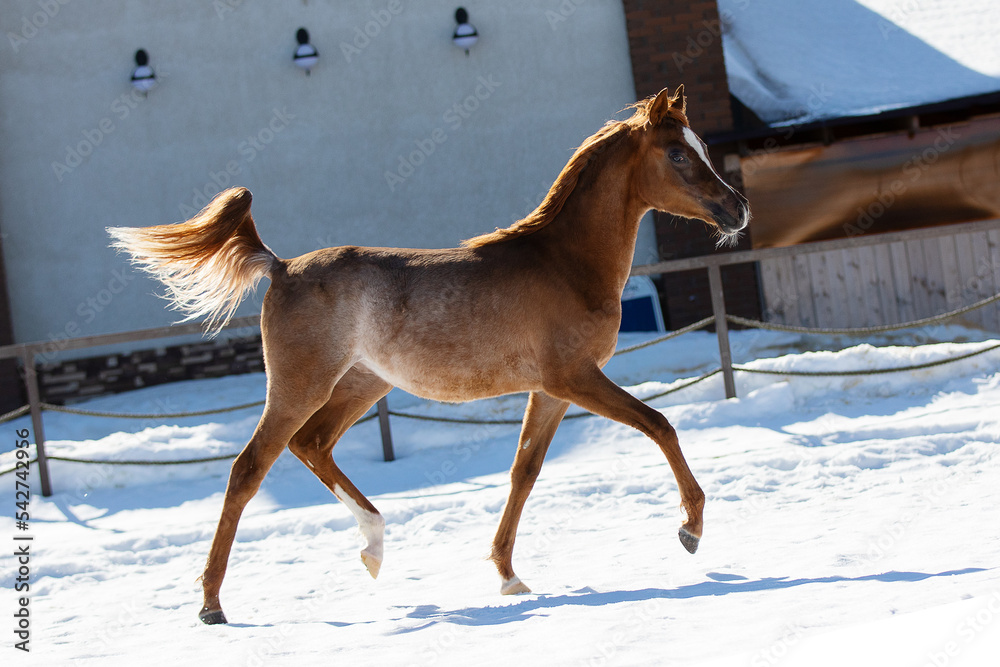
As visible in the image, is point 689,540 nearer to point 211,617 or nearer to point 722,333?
point 211,617

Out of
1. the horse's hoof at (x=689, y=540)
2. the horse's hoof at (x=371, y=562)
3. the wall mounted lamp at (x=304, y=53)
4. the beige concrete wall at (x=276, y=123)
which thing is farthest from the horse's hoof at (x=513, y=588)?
the wall mounted lamp at (x=304, y=53)

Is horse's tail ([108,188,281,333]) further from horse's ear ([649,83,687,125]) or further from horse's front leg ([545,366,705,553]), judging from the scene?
horse's ear ([649,83,687,125])

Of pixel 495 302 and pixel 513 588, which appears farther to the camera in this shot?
pixel 513 588

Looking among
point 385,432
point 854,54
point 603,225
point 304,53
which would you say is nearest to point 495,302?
point 603,225

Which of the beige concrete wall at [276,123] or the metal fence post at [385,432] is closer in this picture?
the metal fence post at [385,432]

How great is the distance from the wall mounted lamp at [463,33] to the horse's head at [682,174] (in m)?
6.70

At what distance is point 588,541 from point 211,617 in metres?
1.89

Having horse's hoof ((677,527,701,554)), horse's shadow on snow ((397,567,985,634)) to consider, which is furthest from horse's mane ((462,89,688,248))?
horse's shadow on snow ((397,567,985,634))

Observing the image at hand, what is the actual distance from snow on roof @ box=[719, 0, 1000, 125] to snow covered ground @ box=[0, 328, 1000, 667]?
3608 mm

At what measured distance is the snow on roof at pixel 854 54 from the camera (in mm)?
9867

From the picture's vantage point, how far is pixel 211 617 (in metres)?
3.62

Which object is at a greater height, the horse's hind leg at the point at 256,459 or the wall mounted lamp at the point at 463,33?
the wall mounted lamp at the point at 463,33

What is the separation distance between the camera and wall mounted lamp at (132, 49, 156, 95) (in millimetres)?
9828

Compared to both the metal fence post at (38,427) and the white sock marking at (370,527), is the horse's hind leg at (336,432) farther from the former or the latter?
the metal fence post at (38,427)
